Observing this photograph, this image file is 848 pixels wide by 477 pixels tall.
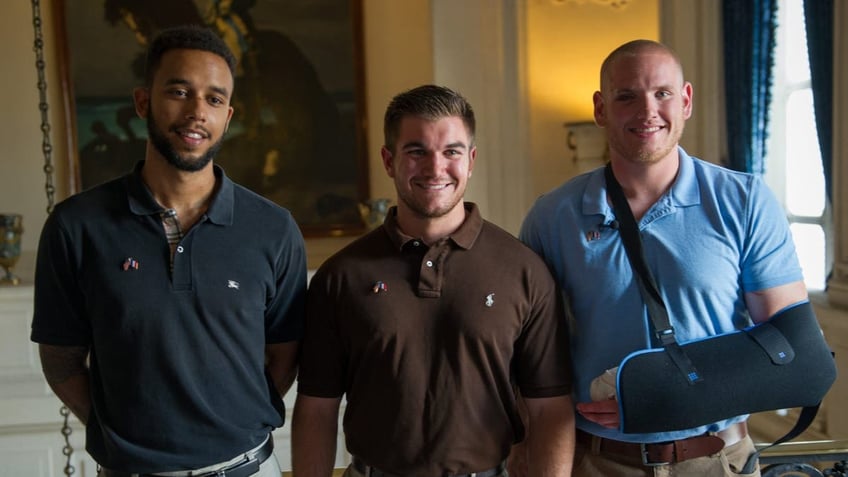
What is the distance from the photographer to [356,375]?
205cm

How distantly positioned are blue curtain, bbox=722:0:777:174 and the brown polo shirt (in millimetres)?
4048

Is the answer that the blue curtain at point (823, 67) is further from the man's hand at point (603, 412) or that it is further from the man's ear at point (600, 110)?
the man's hand at point (603, 412)

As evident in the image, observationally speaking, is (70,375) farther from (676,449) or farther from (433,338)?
(676,449)

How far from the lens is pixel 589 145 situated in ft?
21.3

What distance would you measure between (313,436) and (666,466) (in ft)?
2.90

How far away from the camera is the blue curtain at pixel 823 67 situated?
4.77 metres

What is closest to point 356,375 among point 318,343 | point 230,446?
point 318,343

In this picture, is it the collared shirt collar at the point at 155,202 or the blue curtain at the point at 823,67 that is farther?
the blue curtain at the point at 823,67

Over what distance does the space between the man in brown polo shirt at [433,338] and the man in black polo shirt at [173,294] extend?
149 mm

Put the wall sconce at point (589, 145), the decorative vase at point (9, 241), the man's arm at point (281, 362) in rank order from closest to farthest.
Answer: the man's arm at point (281, 362) → the decorative vase at point (9, 241) → the wall sconce at point (589, 145)

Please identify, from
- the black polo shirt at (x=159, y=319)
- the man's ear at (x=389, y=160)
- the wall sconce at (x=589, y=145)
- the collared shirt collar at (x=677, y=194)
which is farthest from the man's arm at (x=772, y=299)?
the wall sconce at (x=589, y=145)

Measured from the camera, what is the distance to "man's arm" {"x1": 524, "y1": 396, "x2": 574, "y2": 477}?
208 centimetres

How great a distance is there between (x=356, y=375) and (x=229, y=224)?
0.48 meters

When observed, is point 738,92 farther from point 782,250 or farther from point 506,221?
point 782,250
